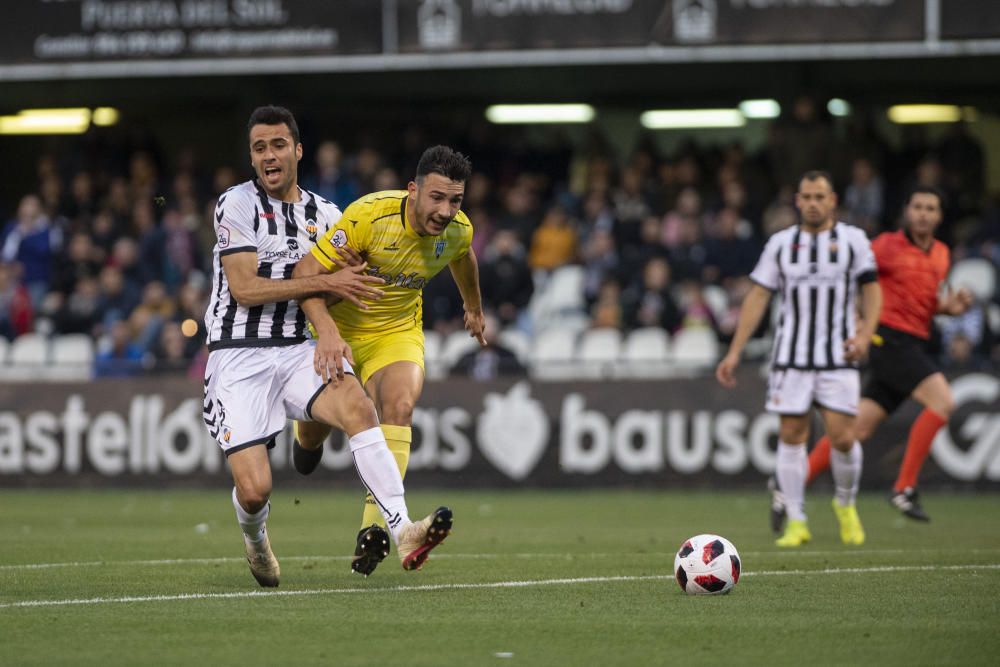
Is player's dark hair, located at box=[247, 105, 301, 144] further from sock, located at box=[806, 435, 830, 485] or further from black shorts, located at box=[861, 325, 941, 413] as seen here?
black shorts, located at box=[861, 325, 941, 413]

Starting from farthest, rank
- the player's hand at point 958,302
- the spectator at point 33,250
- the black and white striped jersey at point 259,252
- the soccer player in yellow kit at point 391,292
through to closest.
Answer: the spectator at point 33,250 < the player's hand at point 958,302 < the black and white striped jersey at point 259,252 < the soccer player in yellow kit at point 391,292

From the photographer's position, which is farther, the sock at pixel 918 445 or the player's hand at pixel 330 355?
the sock at pixel 918 445

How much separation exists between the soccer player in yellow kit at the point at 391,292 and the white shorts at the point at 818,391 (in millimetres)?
2710

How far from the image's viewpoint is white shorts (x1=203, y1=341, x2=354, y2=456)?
25.3ft

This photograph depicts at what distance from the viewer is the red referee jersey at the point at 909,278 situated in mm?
11867

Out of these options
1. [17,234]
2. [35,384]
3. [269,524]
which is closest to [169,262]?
[17,234]

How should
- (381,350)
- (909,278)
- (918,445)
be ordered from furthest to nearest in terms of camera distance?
(918,445) < (909,278) < (381,350)

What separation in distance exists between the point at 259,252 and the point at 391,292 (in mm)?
873

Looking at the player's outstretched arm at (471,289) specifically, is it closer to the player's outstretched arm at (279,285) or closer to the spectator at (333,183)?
the player's outstretched arm at (279,285)

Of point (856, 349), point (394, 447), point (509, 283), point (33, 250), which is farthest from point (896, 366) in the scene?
point (33, 250)

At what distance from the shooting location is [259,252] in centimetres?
789

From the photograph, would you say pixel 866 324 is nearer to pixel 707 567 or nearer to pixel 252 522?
pixel 707 567

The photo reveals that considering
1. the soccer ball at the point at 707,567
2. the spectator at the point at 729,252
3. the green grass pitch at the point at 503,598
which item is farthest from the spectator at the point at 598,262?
the soccer ball at the point at 707,567

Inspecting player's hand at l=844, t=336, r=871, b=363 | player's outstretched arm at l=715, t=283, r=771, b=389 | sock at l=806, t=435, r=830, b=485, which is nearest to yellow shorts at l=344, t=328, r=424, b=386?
player's outstretched arm at l=715, t=283, r=771, b=389
